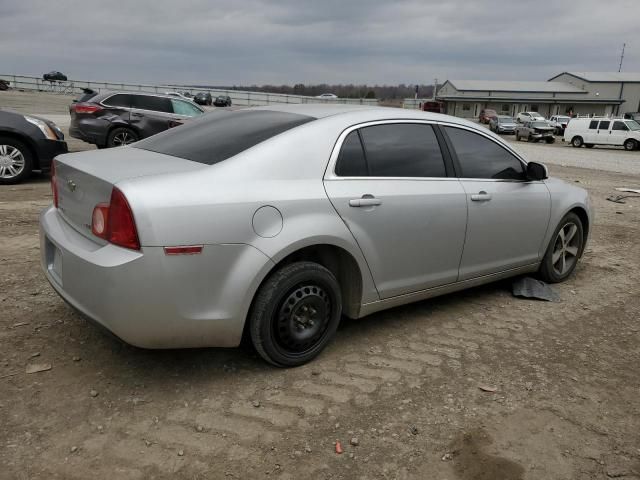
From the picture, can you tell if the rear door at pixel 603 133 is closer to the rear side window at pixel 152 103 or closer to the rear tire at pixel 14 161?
the rear side window at pixel 152 103

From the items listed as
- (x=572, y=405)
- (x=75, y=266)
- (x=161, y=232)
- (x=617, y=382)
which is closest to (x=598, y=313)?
(x=617, y=382)

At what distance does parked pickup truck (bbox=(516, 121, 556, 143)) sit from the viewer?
34.3 m

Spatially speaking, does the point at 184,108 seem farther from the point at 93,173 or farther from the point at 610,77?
the point at 610,77

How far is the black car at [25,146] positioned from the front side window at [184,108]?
417 centimetres

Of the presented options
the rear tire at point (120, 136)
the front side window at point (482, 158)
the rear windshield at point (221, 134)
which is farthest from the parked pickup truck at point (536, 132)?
the rear windshield at point (221, 134)

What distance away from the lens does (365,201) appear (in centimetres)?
332

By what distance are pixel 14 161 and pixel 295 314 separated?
7.26 metres

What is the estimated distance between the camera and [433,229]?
3719 mm

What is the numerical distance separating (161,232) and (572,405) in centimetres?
243

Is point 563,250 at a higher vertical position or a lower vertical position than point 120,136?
lower

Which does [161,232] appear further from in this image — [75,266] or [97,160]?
[97,160]

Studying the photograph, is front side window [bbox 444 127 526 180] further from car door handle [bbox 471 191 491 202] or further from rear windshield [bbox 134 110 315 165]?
rear windshield [bbox 134 110 315 165]

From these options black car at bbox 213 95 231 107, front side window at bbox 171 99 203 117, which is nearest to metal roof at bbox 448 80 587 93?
black car at bbox 213 95 231 107

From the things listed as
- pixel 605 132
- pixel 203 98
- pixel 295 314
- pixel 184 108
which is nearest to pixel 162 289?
pixel 295 314
